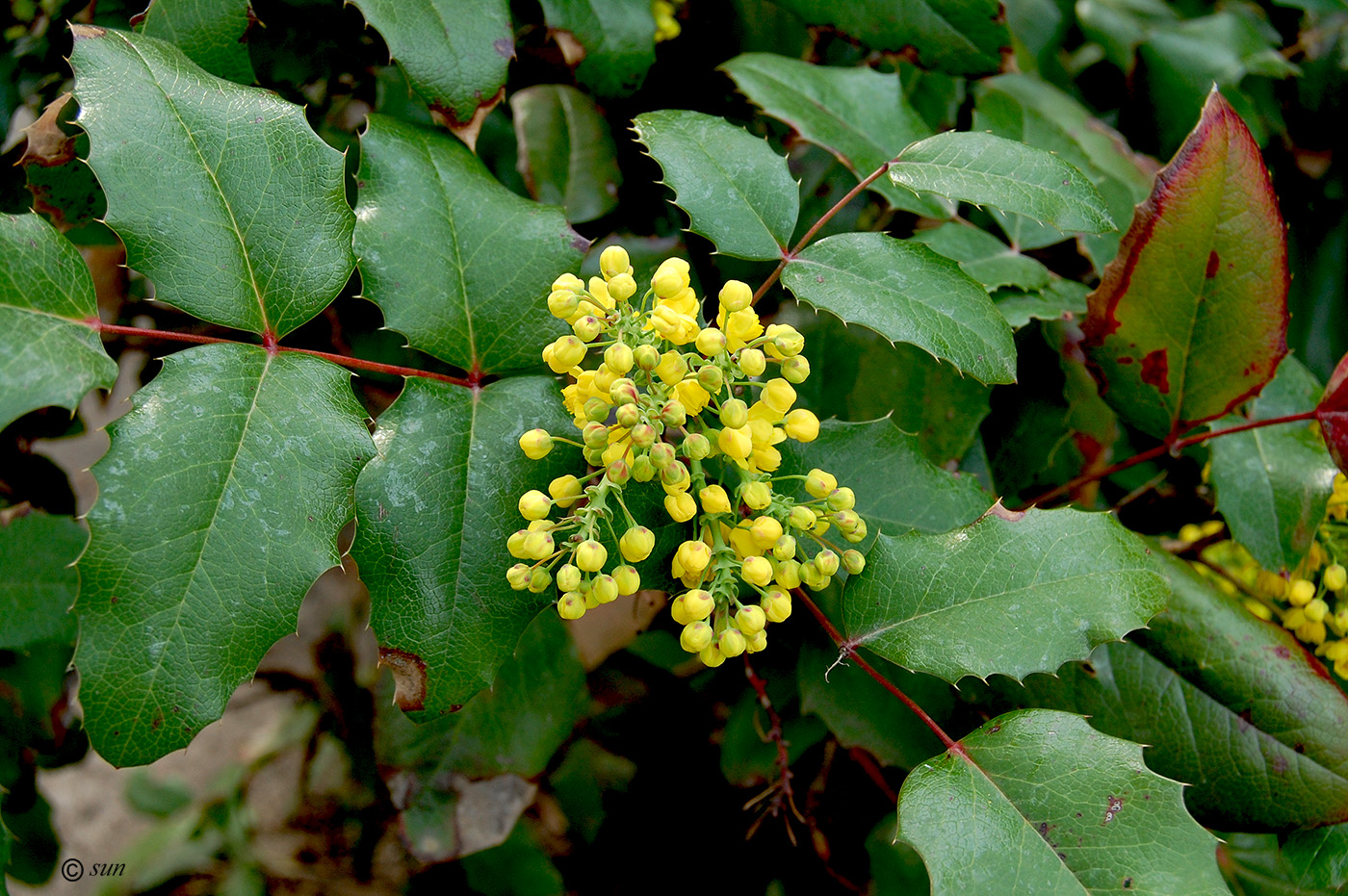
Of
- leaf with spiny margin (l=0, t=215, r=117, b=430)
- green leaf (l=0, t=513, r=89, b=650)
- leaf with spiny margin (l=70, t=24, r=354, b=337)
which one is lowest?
green leaf (l=0, t=513, r=89, b=650)

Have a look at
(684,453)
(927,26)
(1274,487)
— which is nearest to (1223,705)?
(1274,487)

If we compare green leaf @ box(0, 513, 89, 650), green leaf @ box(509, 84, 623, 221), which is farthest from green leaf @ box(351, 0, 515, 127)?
green leaf @ box(0, 513, 89, 650)

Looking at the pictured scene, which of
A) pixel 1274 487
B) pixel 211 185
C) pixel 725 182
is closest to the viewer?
pixel 211 185

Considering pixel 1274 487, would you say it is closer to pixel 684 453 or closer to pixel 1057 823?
pixel 1057 823

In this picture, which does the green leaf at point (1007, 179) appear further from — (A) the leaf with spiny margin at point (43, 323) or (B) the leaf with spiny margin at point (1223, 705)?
(A) the leaf with spiny margin at point (43, 323)

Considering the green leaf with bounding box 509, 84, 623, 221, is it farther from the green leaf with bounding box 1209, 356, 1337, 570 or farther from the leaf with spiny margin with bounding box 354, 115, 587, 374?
the green leaf with bounding box 1209, 356, 1337, 570

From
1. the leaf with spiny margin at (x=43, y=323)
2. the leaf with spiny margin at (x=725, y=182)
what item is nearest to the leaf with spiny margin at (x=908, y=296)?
the leaf with spiny margin at (x=725, y=182)

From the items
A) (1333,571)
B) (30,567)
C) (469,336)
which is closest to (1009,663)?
(1333,571)
